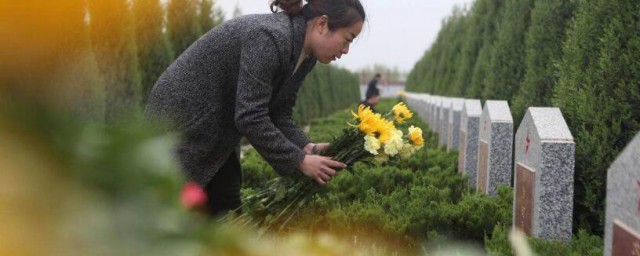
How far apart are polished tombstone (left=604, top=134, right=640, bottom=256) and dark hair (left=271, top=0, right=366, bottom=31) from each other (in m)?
1.22

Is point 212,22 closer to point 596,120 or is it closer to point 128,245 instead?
point 596,120

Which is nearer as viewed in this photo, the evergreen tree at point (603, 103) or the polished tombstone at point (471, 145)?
the evergreen tree at point (603, 103)

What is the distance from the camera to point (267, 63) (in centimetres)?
273

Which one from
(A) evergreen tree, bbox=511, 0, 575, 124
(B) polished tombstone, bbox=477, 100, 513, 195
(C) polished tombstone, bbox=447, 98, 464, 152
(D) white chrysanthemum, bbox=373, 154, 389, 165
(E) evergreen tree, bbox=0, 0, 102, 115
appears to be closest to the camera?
(E) evergreen tree, bbox=0, 0, 102, 115

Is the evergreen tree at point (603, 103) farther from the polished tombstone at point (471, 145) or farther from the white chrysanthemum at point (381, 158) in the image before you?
the polished tombstone at point (471, 145)

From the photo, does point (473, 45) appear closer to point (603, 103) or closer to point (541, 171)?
point (603, 103)

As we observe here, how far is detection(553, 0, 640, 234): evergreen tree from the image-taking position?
11.8ft

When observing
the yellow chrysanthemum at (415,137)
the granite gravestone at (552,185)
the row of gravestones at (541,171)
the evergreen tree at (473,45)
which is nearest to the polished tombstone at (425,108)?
the evergreen tree at (473,45)

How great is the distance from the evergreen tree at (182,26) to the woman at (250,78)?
7.53 metres

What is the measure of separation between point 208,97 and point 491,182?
105 inches

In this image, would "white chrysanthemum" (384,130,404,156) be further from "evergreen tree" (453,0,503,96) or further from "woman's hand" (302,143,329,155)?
"evergreen tree" (453,0,503,96)

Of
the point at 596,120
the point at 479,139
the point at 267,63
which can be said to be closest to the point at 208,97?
the point at 267,63

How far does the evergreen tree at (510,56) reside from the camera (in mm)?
7469

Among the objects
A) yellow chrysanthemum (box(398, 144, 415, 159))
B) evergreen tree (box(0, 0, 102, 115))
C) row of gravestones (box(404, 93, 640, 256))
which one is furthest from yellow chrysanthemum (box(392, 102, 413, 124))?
evergreen tree (box(0, 0, 102, 115))
